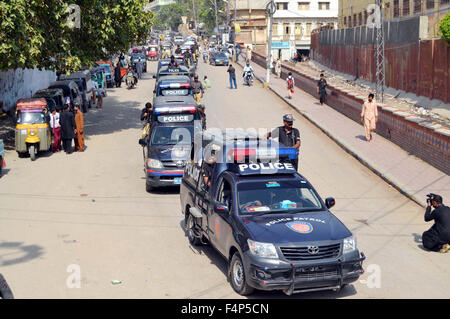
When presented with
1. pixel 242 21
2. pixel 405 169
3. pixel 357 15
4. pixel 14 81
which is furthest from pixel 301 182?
pixel 242 21

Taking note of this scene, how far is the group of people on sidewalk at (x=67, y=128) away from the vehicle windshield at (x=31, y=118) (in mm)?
402

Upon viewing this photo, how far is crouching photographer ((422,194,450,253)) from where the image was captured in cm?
Result: 1175

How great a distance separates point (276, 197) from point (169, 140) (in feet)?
24.5

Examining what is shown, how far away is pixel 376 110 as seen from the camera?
76.8 feet

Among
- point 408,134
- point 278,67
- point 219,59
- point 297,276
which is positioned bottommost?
point 297,276

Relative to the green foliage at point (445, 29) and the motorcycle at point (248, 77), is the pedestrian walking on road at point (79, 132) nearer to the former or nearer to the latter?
the green foliage at point (445, 29)

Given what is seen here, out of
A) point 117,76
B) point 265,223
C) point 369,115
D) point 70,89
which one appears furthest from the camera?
point 117,76

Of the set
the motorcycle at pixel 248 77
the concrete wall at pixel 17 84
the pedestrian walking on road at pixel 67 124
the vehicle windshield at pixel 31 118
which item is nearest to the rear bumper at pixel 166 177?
the pedestrian walking on road at pixel 67 124

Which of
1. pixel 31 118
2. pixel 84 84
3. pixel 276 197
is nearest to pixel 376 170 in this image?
pixel 276 197

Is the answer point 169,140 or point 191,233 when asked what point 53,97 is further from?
point 191,233

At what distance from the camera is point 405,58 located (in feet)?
115

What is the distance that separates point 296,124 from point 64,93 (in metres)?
10.7

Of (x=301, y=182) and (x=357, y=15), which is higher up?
(x=357, y=15)
